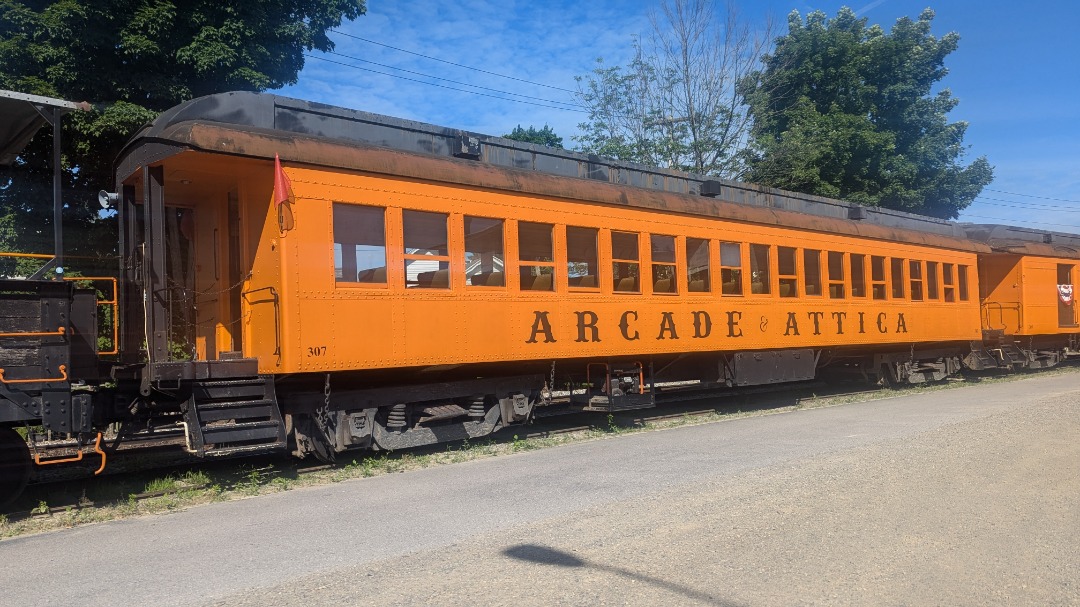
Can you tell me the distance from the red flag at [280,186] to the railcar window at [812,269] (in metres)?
8.86

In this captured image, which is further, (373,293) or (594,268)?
(594,268)

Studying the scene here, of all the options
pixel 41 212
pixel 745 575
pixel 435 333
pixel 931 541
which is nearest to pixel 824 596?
pixel 745 575

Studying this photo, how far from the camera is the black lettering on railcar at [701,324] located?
1139cm

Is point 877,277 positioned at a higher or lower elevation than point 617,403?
higher

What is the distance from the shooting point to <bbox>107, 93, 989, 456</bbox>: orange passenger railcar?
25.0 feet

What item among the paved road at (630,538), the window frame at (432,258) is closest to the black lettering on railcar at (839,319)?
the paved road at (630,538)

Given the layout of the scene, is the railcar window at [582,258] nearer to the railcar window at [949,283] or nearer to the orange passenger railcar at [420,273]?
the orange passenger railcar at [420,273]

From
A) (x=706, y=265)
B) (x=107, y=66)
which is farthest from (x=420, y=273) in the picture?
(x=107, y=66)

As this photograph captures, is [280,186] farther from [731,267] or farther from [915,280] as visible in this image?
[915,280]

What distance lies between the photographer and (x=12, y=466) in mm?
6586

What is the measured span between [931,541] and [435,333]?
5.12 meters

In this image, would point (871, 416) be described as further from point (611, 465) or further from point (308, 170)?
point (308, 170)

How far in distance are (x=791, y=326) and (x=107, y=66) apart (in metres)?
11.5

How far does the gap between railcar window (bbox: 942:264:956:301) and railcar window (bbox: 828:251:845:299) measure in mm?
4100
